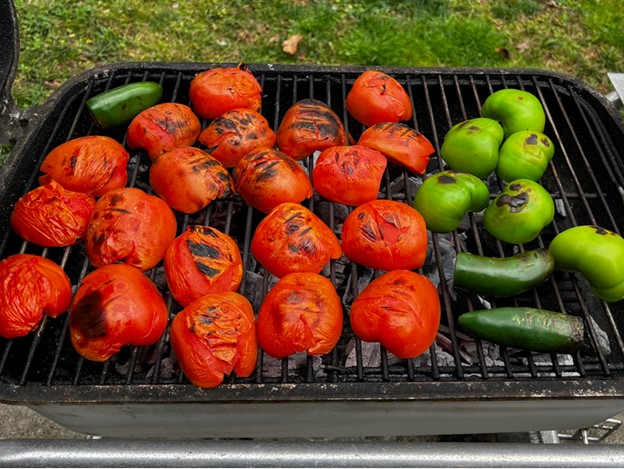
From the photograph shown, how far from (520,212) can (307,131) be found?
3.47 feet

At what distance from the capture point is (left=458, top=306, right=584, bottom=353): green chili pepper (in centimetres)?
214

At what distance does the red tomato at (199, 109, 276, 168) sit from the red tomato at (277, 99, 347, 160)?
0.11 meters

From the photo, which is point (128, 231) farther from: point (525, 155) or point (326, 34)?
point (326, 34)

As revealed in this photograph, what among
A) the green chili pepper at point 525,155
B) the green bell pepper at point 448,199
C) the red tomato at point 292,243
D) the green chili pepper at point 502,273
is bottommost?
the red tomato at point 292,243

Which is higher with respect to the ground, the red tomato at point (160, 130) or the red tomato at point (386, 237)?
the red tomato at point (386, 237)

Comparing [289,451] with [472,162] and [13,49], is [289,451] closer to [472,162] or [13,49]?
[472,162]

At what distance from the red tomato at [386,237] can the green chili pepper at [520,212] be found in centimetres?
35

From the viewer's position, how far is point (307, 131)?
266 centimetres

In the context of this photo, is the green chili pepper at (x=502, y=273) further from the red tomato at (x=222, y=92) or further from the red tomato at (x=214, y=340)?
the red tomato at (x=222, y=92)

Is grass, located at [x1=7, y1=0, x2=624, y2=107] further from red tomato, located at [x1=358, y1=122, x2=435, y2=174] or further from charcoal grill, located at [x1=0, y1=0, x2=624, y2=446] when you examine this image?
red tomato, located at [x1=358, y1=122, x2=435, y2=174]

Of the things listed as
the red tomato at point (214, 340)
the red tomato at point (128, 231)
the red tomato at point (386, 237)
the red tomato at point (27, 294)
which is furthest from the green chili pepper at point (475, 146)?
the red tomato at point (27, 294)

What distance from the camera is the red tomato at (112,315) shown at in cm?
202

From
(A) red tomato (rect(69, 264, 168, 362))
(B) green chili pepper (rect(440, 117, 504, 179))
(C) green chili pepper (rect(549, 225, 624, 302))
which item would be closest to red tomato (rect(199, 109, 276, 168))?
(A) red tomato (rect(69, 264, 168, 362))

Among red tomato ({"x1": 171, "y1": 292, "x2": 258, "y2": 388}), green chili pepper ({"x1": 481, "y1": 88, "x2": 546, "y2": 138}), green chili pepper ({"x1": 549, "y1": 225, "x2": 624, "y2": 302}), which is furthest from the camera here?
green chili pepper ({"x1": 481, "y1": 88, "x2": 546, "y2": 138})
